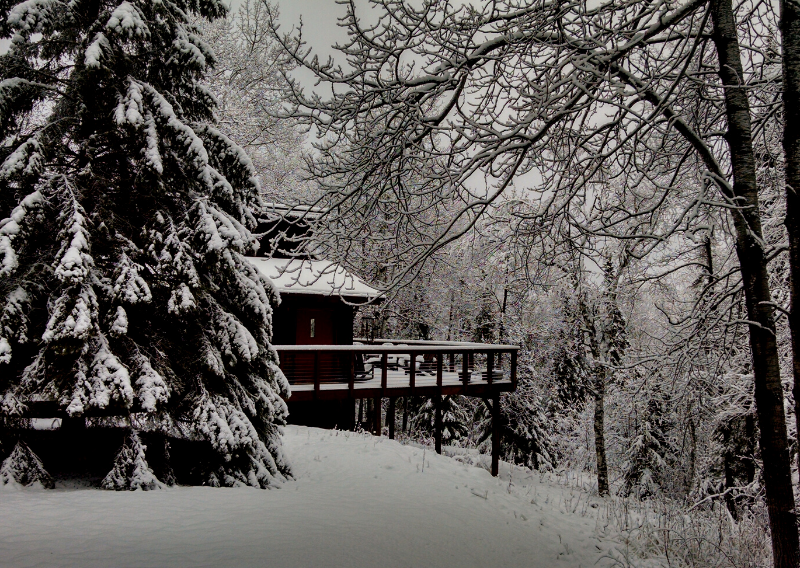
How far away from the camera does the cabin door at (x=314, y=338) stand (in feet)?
54.2

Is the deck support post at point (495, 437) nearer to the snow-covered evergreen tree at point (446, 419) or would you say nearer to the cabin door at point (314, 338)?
the cabin door at point (314, 338)

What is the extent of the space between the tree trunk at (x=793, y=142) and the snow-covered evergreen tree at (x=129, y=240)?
6149 millimetres

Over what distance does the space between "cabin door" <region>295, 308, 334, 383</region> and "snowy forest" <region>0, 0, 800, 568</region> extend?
28.2ft

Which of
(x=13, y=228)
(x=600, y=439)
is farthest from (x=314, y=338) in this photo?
(x=13, y=228)

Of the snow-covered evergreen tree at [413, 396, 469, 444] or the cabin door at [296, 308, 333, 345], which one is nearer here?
the cabin door at [296, 308, 333, 345]

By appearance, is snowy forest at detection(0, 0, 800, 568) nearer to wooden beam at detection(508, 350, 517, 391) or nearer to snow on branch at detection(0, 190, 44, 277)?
snow on branch at detection(0, 190, 44, 277)

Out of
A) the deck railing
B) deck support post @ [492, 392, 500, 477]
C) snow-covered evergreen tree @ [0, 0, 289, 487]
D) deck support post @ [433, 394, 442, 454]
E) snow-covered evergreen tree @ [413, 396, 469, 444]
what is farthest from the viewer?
A: snow-covered evergreen tree @ [413, 396, 469, 444]

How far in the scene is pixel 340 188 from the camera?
518 centimetres

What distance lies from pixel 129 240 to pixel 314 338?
1134 cm

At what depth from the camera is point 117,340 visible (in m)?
6.52

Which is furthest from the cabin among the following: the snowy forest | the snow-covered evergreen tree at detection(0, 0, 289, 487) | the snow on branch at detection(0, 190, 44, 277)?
the snow on branch at detection(0, 190, 44, 277)

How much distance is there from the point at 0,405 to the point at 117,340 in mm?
1368

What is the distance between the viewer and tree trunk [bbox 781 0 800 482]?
4336mm

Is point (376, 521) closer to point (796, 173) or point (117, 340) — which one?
point (117, 340)
